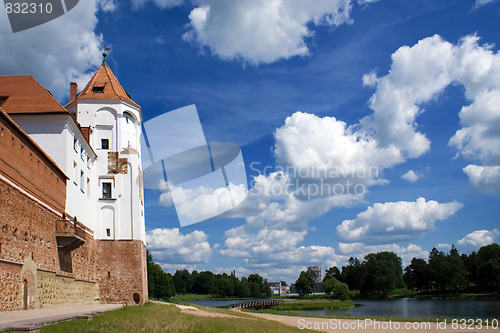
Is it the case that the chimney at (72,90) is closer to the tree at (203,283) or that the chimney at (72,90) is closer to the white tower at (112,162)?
the white tower at (112,162)

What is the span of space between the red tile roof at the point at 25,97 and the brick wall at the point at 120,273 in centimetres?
1060

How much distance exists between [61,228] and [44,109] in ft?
23.7

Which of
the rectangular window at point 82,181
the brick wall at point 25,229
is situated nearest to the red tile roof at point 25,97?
the rectangular window at point 82,181

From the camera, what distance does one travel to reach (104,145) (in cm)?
3412

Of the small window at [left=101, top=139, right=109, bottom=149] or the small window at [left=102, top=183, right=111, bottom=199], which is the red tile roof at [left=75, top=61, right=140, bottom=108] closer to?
the small window at [left=101, top=139, right=109, bottom=149]

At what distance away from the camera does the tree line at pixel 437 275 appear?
69.6 meters

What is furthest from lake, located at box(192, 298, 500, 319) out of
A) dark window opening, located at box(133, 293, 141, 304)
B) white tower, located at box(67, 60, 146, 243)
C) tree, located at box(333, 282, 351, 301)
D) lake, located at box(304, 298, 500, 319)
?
tree, located at box(333, 282, 351, 301)

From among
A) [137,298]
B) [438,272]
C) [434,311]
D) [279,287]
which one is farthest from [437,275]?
[279,287]

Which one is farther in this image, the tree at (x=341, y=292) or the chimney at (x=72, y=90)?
the tree at (x=341, y=292)

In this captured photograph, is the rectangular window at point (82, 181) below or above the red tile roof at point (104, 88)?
below

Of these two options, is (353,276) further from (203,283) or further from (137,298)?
(137,298)

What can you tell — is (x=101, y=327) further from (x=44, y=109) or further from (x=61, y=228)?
(x=44, y=109)

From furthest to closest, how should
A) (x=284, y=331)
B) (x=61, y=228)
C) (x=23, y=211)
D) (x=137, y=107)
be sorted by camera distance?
(x=137, y=107) → (x=61, y=228) → (x=23, y=211) → (x=284, y=331)

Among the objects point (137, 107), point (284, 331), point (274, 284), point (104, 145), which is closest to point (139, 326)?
point (284, 331)
